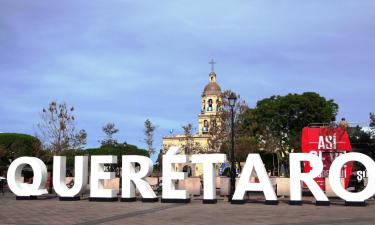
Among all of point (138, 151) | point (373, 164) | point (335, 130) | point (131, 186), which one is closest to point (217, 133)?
point (335, 130)

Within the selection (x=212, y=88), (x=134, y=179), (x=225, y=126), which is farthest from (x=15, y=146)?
(x=212, y=88)

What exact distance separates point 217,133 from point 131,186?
2500 cm

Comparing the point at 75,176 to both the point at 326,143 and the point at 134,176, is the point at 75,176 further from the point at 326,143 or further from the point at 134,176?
the point at 326,143

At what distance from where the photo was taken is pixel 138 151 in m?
92.9

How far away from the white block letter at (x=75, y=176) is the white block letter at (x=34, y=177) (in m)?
0.78

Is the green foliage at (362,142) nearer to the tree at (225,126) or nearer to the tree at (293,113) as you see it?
the tree at (225,126)

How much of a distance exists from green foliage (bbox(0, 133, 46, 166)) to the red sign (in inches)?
1434

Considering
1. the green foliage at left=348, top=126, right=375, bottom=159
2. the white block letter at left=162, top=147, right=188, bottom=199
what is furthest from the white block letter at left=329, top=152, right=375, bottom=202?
the green foliage at left=348, top=126, right=375, bottom=159

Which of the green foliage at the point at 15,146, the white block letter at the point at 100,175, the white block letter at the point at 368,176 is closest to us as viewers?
the white block letter at the point at 368,176

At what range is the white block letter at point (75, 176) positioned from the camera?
25.5 metres

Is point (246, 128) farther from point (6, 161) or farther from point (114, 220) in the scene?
point (114, 220)

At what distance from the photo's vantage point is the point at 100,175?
82.9ft

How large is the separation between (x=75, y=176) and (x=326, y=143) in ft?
52.2

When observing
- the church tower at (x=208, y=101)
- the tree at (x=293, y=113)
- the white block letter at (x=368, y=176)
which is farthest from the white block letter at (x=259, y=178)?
the church tower at (x=208, y=101)
